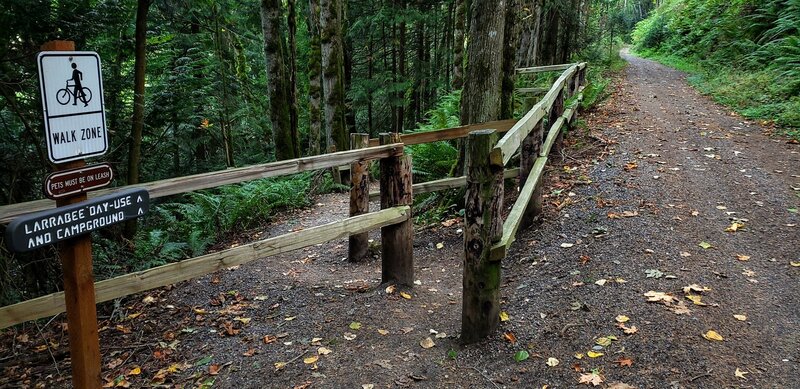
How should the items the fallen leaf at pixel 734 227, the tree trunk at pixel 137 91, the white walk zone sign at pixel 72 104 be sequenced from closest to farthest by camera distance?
the white walk zone sign at pixel 72 104 < the fallen leaf at pixel 734 227 < the tree trunk at pixel 137 91

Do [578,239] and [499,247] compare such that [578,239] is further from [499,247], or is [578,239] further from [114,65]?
[114,65]

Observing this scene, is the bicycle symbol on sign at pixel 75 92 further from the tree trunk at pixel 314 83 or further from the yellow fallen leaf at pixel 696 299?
the tree trunk at pixel 314 83

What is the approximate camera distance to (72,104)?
2.56m

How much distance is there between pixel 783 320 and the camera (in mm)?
4000

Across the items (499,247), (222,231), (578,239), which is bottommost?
(222,231)

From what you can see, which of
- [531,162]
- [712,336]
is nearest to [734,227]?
[531,162]

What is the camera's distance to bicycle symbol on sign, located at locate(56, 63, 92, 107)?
2.51 metres

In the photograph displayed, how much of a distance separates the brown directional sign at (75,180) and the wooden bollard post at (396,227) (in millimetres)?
2870

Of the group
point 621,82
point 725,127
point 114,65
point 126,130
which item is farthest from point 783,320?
point 621,82

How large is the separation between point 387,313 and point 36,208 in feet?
9.94

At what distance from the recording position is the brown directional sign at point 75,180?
2.48 metres

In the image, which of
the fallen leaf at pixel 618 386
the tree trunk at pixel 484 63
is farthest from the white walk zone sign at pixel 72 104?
the tree trunk at pixel 484 63

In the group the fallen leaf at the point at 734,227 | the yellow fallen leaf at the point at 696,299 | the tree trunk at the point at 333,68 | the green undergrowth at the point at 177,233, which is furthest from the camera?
the tree trunk at the point at 333,68

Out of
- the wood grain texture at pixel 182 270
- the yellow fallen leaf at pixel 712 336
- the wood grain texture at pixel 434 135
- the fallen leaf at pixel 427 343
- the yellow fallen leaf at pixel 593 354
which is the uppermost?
the wood grain texture at pixel 434 135
